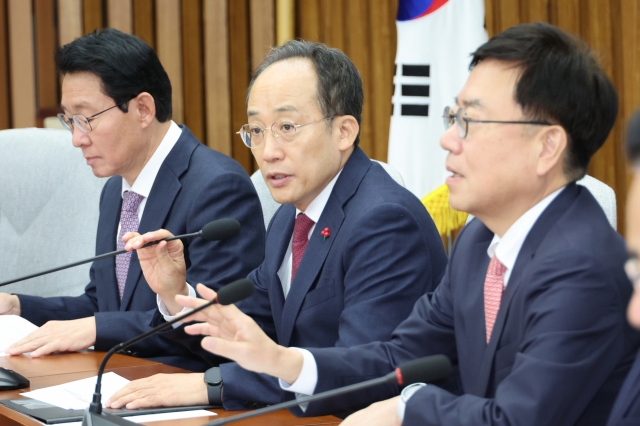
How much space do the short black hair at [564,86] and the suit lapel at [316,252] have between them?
2.22 ft

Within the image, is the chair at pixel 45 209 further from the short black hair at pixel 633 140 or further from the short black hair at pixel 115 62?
the short black hair at pixel 633 140

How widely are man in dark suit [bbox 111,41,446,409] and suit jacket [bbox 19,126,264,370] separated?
0.48 ft

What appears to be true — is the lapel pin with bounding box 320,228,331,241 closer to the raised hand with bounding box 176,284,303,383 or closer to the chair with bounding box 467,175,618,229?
the raised hand with bounding box 176,284,303,383

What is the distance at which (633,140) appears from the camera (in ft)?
2.66

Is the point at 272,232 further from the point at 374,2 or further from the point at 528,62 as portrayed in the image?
the point at 374,2

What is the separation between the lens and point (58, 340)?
7.54 ft

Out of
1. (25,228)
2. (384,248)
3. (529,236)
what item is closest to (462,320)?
(529,236)

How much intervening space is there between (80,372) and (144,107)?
110 cm

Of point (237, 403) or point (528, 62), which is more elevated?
point (528, 62)

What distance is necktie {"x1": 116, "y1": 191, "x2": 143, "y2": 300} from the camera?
2.73m

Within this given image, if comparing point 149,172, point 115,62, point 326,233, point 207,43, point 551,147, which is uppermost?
point 207,43

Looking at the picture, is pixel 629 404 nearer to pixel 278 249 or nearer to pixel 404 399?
pixel 404 399

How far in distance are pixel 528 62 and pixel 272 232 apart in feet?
3.43

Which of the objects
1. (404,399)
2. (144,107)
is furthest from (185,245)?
(404,399)
